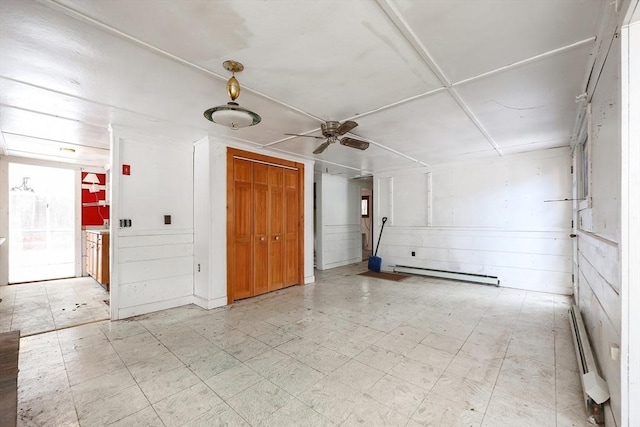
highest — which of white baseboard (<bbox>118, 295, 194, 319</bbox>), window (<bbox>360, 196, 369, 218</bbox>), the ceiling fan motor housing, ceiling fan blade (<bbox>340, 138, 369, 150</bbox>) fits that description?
the ceiling fan motor housing

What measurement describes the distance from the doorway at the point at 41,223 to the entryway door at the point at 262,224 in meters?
4.25

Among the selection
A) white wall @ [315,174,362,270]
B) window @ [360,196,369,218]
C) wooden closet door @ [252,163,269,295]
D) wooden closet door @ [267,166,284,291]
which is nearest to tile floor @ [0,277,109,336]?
wooden closet door @ [252,163,269,295]

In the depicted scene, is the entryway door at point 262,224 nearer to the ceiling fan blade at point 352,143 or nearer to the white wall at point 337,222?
the white wall at point 337,222

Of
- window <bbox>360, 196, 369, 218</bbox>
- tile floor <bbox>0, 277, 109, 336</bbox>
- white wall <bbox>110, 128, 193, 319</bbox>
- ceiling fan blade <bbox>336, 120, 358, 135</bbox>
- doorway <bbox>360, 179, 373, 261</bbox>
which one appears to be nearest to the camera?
ceiling fan blade <bbox>336, 120, 358, 135</bbox>

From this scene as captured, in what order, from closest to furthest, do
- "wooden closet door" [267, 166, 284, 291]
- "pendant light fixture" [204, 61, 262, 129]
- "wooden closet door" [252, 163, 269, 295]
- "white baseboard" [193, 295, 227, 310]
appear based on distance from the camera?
"pendant light fixture" [204, 61, 262, 129]
"white baseboard" [193, 295, 227, 310]
"wooden closet door" [252, 163, 269, 295]
"wooden closet door" [267, 166, 284, 291]

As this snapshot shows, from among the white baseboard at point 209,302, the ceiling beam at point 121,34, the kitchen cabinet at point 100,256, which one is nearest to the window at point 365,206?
the white baseboard at point 209,302

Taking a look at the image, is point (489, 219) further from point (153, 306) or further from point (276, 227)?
point (153, 306)

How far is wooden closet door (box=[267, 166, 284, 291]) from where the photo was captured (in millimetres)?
4766

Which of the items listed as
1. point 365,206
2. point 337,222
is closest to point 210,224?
point 337,222

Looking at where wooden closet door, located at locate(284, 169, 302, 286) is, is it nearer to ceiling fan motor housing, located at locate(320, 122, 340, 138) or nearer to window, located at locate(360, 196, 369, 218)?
ceiling fan motor housing, located at locate(320, 122, 340, 138)

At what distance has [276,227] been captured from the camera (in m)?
4.86

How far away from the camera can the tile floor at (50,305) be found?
3.30 metres

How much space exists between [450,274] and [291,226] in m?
3.45

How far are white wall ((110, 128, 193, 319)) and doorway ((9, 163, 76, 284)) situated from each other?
3.51m
